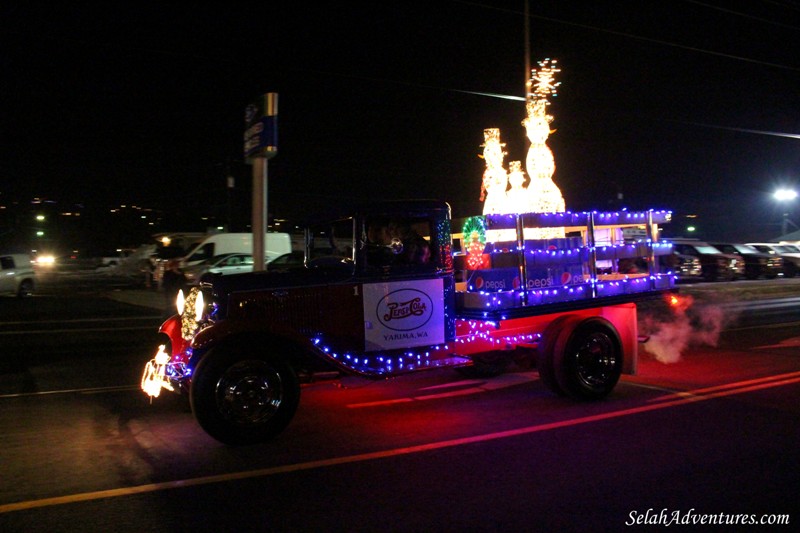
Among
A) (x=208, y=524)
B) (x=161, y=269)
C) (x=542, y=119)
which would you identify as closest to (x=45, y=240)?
(x=161, y=269)

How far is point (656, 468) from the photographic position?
5.11 meters

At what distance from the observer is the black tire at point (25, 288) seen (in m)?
24.4

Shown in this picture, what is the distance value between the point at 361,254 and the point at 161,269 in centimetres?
2207

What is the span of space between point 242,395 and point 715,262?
26121mm

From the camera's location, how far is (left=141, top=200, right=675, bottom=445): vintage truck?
19.5 feet

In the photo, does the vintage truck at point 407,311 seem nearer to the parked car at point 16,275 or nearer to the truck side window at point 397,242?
the truck side window at point 397,242

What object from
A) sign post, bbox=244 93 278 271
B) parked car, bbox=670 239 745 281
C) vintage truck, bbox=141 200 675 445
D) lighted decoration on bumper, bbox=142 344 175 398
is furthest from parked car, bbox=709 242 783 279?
lighted decoration on bumper, bbox=142 344 175 398

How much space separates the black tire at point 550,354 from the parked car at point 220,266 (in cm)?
1730

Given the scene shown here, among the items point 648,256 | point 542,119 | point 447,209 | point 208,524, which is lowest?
point 208,524

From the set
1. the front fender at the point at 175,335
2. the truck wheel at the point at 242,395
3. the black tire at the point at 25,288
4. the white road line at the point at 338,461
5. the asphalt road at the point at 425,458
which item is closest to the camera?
the asphalt road at the point at 425,458

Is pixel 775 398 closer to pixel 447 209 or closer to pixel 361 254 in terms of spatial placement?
pixel 447 209

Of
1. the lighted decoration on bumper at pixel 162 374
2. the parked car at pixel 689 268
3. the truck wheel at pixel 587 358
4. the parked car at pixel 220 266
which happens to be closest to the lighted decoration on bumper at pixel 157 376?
the lighted decoration on bumper at pixel 162 374

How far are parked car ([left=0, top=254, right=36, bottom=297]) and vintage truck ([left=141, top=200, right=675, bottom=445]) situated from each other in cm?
2000

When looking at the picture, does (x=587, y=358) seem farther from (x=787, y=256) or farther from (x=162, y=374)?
(x=787, y=256)
